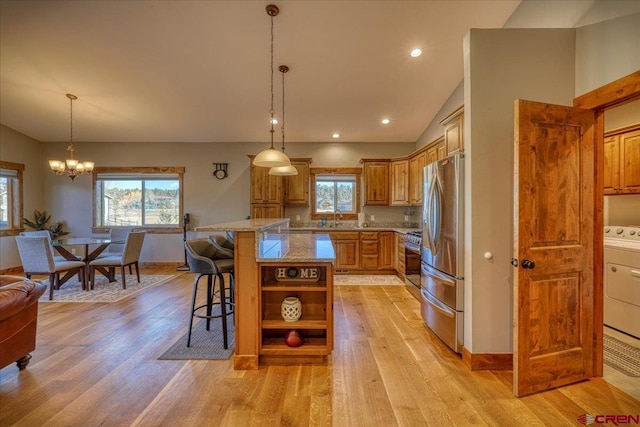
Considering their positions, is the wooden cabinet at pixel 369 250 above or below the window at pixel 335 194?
below

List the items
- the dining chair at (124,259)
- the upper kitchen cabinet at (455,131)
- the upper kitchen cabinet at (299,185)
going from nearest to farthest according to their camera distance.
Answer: the upper kitchen cabinet at (455,131), the dining chair at (124,259), the upper kitchen cabinet at (299,185)

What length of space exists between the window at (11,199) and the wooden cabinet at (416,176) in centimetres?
796

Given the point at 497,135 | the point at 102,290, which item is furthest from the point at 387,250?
the point at 102,290

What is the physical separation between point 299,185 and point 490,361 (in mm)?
4378

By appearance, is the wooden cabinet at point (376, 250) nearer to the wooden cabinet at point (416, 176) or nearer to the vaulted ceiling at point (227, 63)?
the wooden cabinet at point (416, 176)

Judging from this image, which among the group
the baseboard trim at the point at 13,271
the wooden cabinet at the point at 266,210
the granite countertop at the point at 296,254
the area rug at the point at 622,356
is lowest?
the area rug at the point at 622,356

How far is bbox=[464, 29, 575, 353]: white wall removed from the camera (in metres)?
2.31

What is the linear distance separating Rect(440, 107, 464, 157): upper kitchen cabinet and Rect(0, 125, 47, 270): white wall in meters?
7.99

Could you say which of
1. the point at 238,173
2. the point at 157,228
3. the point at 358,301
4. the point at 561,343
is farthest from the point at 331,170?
the point at 561,343

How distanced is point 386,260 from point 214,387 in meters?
4.09

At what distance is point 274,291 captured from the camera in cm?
247

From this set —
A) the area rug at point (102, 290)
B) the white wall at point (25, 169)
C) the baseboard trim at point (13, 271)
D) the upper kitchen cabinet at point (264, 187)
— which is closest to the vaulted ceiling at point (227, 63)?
the white wall at point (25, 169)

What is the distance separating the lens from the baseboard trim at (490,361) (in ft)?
7.53

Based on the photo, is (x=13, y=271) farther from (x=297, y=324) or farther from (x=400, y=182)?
(x=400, y=182)
